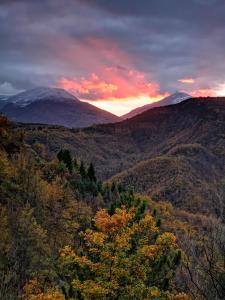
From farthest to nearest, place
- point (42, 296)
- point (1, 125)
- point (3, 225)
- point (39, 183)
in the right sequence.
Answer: point (1, 125) < point (39, 183) < point (3, 225) < point (42, 296)

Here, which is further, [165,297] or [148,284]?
[148,284]

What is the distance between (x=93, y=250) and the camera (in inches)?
665

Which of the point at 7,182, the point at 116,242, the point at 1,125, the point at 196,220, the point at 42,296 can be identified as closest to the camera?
the point at 42,296

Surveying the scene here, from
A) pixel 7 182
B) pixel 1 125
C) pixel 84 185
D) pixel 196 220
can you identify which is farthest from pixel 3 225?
pixel 196 220

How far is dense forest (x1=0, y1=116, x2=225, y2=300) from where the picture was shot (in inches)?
559

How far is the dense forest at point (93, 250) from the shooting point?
1419 centimetres

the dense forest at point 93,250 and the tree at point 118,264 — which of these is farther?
the tree at point 118,264

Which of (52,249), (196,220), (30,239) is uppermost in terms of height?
(30,239)

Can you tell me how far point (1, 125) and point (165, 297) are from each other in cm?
4507

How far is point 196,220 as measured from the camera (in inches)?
5285

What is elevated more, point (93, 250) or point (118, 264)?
point (93, 250)

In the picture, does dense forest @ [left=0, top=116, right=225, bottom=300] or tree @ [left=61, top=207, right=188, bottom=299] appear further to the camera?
tree @ [left=61, top=207, right=188, bottom=299]

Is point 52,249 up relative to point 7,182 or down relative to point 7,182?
down

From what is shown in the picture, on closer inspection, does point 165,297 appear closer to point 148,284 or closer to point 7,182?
point 148,284
